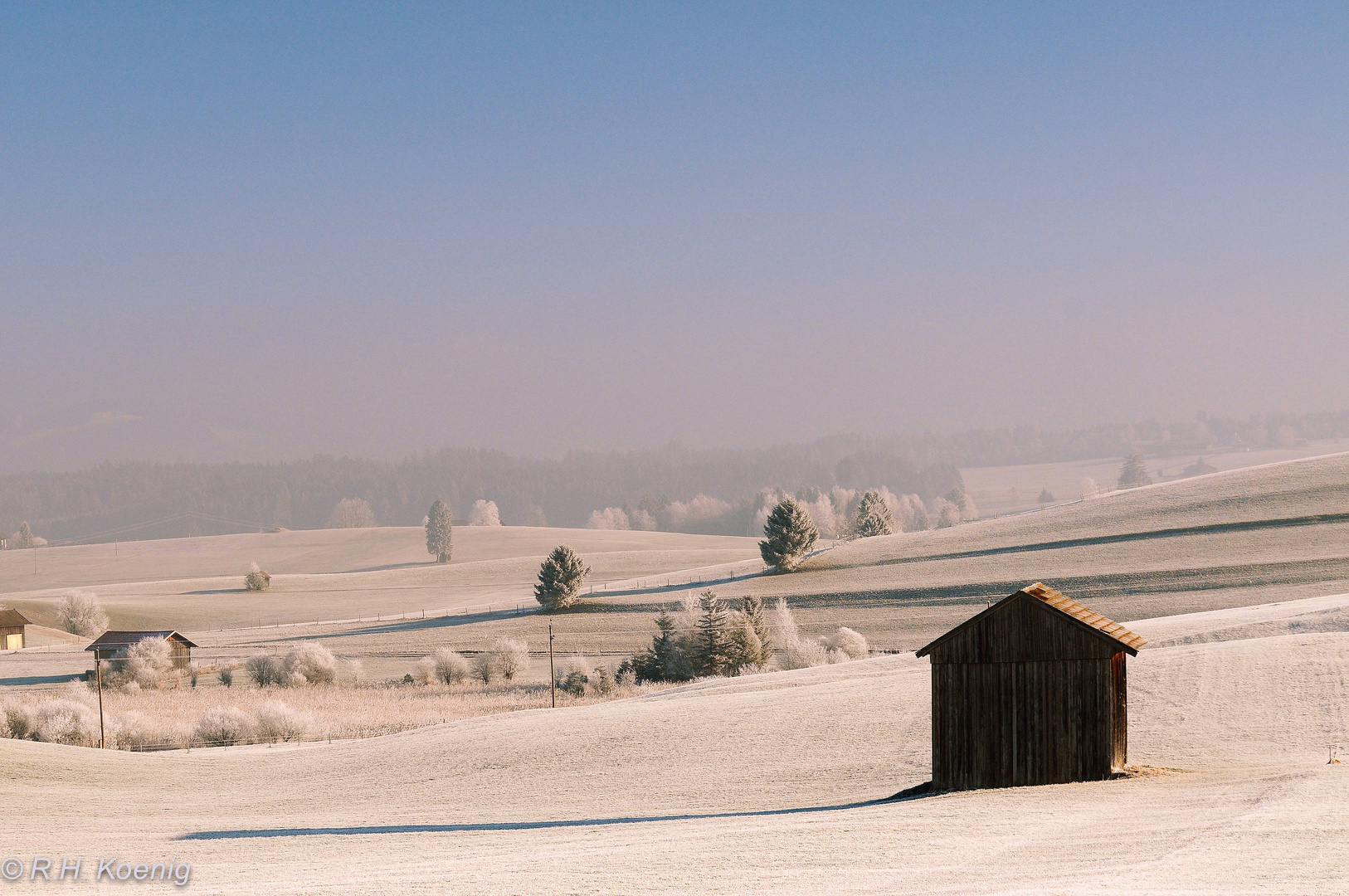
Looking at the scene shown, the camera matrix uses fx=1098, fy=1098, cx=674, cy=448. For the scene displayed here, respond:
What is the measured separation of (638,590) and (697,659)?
91.0 feet

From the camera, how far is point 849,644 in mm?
58156

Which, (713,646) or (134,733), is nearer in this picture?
(134,733)

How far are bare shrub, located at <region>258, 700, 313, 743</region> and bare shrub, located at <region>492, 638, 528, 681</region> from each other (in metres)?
21.7

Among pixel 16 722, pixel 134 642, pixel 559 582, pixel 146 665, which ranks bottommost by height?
pixel 146 665

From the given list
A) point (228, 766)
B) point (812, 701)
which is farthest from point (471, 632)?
point (812, 701)

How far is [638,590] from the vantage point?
88250mm

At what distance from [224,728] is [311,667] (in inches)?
944

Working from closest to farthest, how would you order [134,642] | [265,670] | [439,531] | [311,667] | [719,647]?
[719,647] < [311,667] < [265,670] < [134,642] < [439,531]

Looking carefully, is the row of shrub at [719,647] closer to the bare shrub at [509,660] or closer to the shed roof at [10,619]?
the bare shrub at [509,660]

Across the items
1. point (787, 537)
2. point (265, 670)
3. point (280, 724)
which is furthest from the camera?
point (787, 537)

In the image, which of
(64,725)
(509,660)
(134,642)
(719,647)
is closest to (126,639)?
(134,642)

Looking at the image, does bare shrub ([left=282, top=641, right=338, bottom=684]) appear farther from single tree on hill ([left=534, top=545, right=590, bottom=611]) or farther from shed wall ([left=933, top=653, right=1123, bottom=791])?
shed wall ([left=933, top=653, right=1123, bottom=791])

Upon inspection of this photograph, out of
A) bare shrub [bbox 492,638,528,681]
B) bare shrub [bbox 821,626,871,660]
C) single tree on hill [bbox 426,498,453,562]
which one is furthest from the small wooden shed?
single tree on hill [bbox 426,498,453,562]

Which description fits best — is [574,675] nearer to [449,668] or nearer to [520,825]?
[449,668]
